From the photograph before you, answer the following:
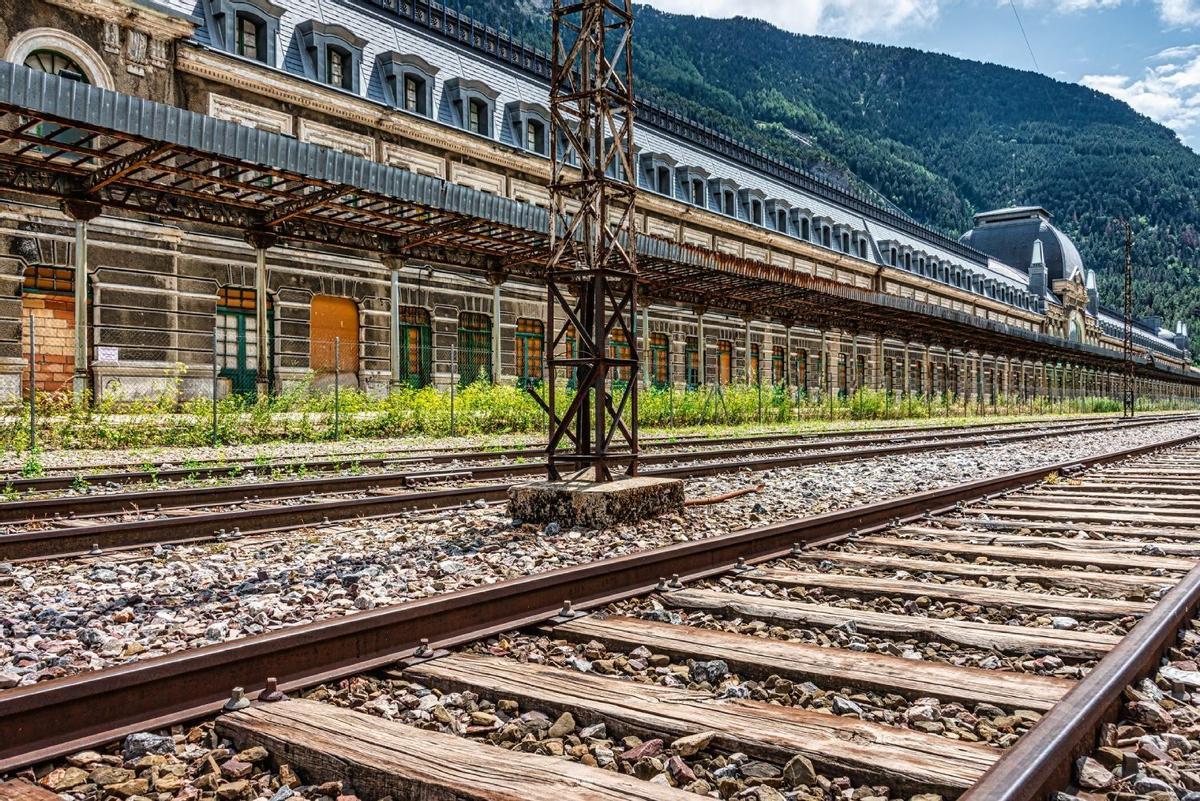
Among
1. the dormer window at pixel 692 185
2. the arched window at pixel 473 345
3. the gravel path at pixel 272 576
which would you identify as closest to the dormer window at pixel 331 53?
the arched window at pixel 473 345

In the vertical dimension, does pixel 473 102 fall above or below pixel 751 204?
above

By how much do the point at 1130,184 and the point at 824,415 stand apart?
6671 inches

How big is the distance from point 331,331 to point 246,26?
888 centimetres

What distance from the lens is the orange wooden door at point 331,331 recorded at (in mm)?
26203

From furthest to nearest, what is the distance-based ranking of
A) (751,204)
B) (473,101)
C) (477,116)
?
(751,204) → (477,116) → (473,101)

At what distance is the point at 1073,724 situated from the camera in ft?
7.98

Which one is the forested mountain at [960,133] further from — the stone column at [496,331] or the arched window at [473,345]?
the stone column at [496,331]

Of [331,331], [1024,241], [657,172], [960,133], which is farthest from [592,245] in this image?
[960,133]

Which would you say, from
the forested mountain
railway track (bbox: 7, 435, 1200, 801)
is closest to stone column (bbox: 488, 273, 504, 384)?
railway track (bbox: 7, 435, 1200, 801)

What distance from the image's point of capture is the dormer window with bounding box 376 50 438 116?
28.2 m

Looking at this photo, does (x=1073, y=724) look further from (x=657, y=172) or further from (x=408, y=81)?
(x=657, y=172)

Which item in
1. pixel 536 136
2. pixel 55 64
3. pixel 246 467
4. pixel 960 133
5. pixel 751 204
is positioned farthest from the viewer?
pixel 960 133

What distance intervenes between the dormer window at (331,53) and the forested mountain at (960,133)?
8808cm

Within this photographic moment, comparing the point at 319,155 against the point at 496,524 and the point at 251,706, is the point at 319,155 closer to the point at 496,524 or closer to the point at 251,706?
the point at 496,524
